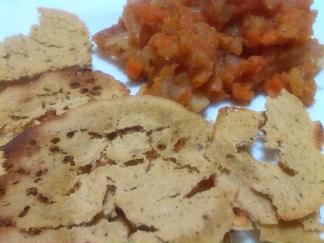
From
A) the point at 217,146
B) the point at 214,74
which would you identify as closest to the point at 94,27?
the point at 214,74

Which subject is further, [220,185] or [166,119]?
[166,119]

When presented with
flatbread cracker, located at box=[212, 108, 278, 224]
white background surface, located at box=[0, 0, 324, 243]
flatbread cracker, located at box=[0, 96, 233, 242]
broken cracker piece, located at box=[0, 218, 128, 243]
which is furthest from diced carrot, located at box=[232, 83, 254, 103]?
broken cracker piece, located at box=[0, 218, 128, 243]

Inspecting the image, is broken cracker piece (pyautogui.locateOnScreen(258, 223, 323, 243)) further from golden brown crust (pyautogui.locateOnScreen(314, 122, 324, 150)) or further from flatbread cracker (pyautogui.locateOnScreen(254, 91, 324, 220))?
golden brown crust (pyautogui.locateOnScreen(314, 122, 324, 150))

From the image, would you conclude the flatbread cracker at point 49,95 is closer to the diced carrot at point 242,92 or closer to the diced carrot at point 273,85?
the diced carrot at point 242,92

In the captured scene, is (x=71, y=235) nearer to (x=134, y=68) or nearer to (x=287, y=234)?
(x=287, y=234)

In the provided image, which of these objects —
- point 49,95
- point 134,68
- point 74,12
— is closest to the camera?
point 49,95

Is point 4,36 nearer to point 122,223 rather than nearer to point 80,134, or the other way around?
point 80,134

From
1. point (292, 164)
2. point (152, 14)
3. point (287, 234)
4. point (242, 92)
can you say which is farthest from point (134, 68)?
point (287, 234)
